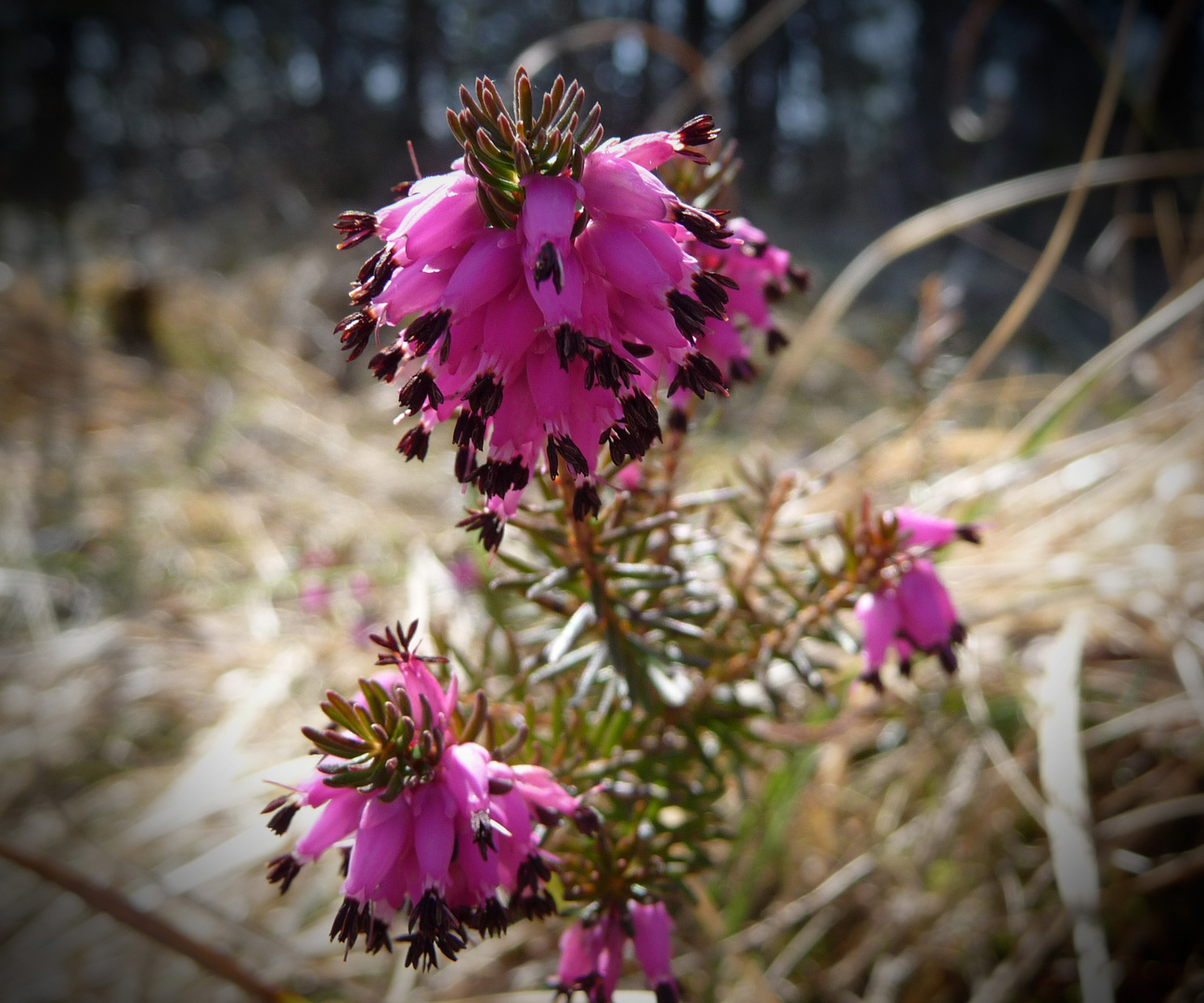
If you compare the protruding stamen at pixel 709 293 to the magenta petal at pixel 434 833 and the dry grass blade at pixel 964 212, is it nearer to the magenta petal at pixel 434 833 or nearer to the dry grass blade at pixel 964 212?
the magenta petal at pixel 434 833

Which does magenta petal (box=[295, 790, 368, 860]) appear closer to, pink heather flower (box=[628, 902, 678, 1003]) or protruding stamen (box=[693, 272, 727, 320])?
pink heather flower (box=[628, 902, 678, 1003])

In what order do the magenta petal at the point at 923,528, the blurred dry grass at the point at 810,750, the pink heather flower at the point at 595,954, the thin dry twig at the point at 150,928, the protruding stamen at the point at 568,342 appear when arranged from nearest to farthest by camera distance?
1. the protruding stamen at the point at 568,342
2. the pink heather flower at the point at 595,954
3. the magenta petal at the point at 923,528
4. the thin dry twig at the point at 150,928
5. the blurred dry grass at the point at 810,750

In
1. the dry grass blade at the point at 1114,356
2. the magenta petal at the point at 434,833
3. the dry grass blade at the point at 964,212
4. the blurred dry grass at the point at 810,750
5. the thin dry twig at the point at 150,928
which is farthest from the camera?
the dry grass blade at the point at 964,212

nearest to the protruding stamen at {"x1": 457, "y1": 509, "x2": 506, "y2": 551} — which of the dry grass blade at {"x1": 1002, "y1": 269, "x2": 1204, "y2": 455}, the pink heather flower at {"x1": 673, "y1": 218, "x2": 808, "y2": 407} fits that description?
the pink heather flower at {"x1": 673, "y1": 218, "x2": 808, "y2": 407}

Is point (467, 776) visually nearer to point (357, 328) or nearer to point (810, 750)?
point (357, 328)

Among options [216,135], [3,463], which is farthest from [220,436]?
[216,135]

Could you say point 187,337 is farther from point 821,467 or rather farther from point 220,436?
point 821,467

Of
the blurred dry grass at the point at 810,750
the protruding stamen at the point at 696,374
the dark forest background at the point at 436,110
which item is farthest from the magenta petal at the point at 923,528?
the dark forest background at the point at 436,110

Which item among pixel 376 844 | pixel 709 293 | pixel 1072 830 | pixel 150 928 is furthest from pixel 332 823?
pixel 1072 830
